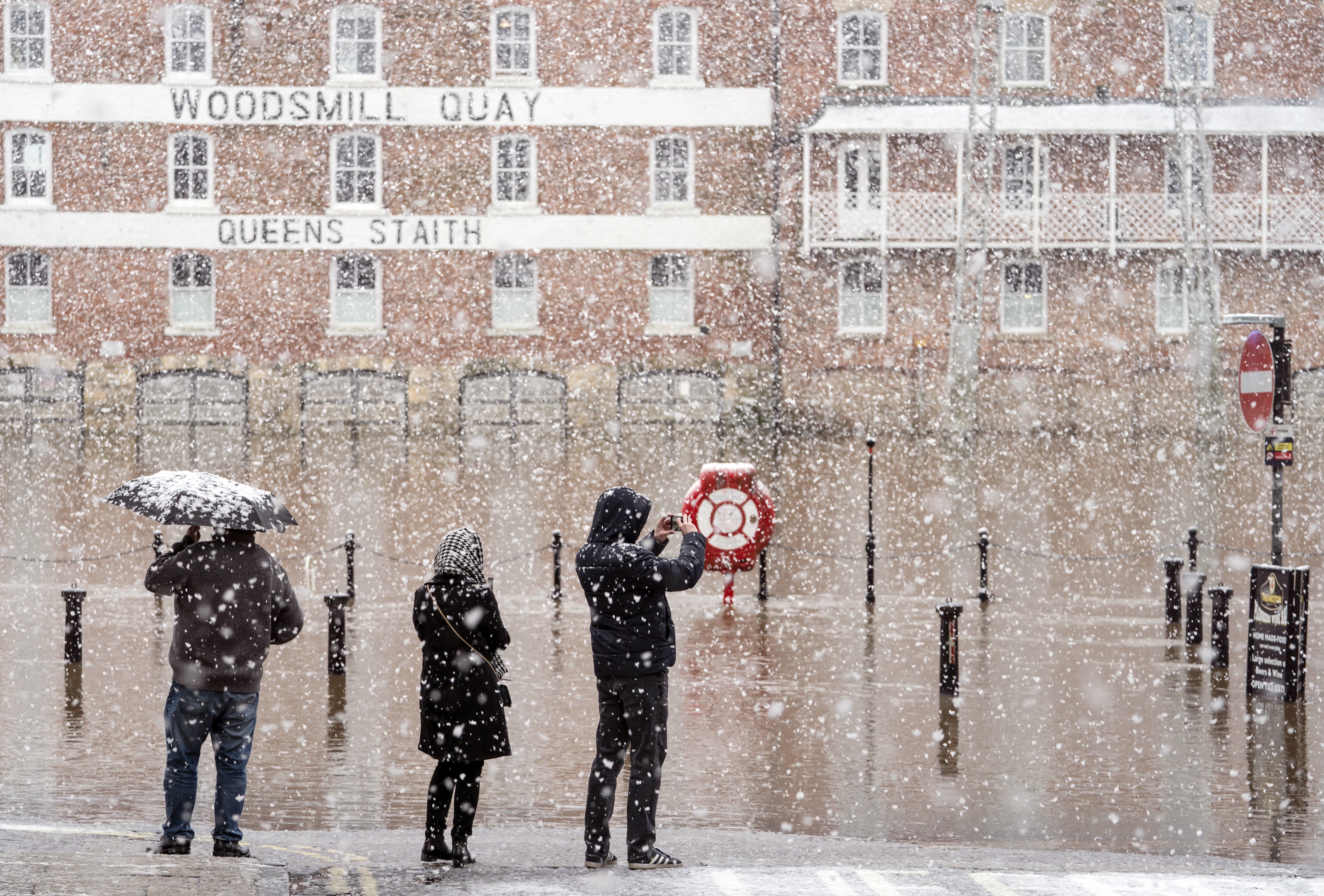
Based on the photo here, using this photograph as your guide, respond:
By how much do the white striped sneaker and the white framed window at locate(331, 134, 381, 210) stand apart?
32.2 m

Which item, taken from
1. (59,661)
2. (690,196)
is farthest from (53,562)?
(690,196)

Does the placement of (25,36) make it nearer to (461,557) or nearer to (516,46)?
(516,46)

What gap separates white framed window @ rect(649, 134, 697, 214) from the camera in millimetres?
37500

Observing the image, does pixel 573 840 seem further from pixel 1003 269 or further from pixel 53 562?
pixel 1003 269

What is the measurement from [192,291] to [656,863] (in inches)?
1299

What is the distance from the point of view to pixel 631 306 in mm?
37500

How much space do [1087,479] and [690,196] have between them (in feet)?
45.5

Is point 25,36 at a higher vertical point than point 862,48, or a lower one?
higher

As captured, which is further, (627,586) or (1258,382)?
(1258,382)

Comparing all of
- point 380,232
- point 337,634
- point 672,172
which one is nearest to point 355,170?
point 380,232

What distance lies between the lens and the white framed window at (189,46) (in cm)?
3694

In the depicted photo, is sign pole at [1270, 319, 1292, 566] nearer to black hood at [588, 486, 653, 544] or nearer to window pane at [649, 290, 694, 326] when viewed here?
black hood at [588, 486, 653, 544]

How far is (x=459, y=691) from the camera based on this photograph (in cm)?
667

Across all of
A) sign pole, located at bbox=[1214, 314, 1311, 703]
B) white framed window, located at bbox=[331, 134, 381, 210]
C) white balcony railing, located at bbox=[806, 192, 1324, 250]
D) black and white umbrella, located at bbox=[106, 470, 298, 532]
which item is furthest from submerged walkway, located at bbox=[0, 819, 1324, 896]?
white framed window, located at bbox=[331, 134, 381, 210]
